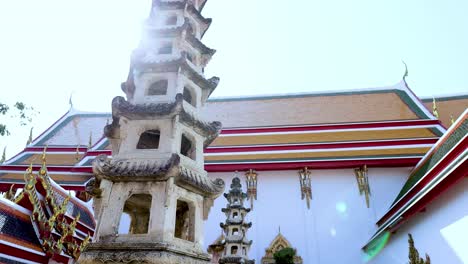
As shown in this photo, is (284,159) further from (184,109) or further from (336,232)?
(184,109)

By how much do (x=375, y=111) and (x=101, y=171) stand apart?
1257 centimetres

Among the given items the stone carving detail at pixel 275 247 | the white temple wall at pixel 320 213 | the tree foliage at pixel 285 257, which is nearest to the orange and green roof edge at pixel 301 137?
the white temple wall at pixel 320 213

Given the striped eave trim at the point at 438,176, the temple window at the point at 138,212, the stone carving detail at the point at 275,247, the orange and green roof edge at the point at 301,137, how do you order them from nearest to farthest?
1. the temple window at the point at 138,212
2. the striped eave trim at the point at 438,176
3. the stone carving detail at the point at 275,247
4. the orange and green roof edge at the point at 301,137

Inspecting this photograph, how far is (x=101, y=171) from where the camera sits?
17.2 feet

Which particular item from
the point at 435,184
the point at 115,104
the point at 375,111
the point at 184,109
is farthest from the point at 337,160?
the point at 115,104

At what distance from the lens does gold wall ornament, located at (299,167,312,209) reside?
12.1m

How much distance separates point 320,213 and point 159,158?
7.78 metres

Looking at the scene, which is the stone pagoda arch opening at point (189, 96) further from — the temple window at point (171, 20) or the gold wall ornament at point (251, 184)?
the gold wall ornament at point (251, 184)

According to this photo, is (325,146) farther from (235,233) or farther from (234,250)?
(234,250)

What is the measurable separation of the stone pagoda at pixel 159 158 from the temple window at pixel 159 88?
0.07ft

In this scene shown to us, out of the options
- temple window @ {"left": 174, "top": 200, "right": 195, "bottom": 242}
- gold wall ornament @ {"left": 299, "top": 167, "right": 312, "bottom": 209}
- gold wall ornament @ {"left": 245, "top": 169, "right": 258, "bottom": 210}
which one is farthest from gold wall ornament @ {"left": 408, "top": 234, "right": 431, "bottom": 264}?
gold wall ornament @ {"left": 245, "top": 169, "right": 258, "bottom": 210}

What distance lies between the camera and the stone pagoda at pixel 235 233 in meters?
8.74

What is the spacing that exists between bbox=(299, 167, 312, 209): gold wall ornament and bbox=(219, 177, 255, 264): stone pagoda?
3229mm

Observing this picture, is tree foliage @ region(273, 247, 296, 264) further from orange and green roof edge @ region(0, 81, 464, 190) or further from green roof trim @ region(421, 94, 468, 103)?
green roof trim @ region(421, 94, 468, 103)
